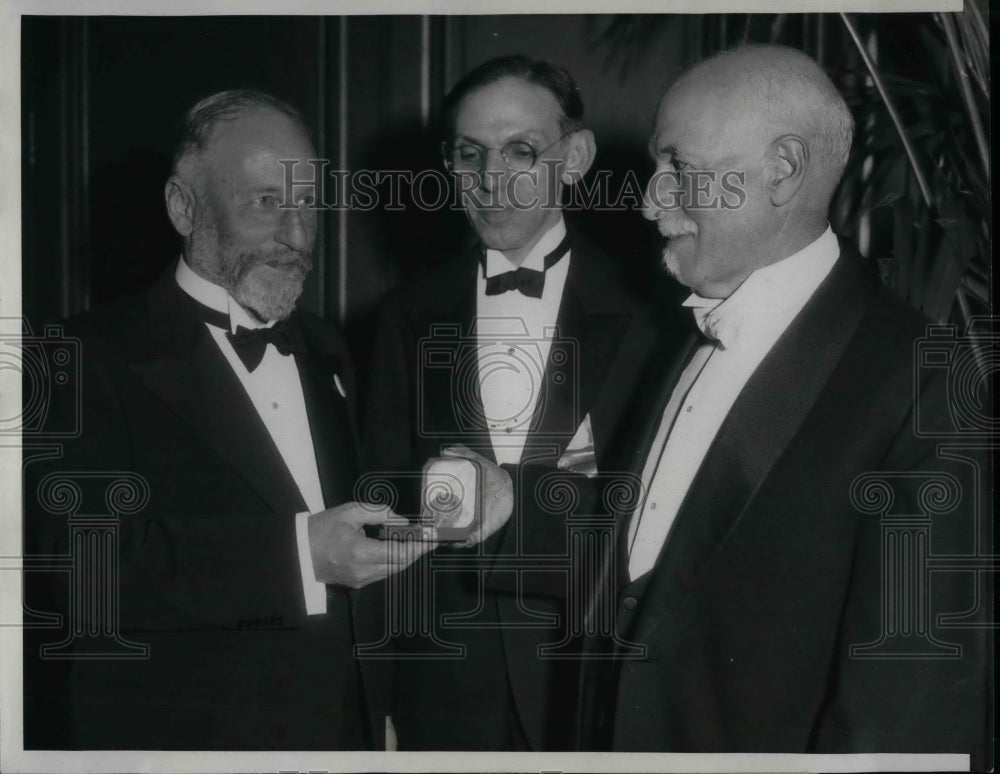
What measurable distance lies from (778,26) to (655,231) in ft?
1.89

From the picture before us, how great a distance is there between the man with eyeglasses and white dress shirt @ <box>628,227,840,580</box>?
135 mm

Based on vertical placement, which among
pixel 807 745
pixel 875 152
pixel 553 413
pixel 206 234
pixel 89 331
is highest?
pixel 875 152

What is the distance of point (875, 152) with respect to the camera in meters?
2.68

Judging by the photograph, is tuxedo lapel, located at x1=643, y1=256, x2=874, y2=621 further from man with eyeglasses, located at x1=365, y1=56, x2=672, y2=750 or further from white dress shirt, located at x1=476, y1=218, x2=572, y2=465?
white dress shirt, located at x1=476, y1=218, x2=572, y2=465

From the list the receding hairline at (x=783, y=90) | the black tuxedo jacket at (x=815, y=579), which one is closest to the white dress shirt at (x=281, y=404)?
the black tuxedo jacket at (x=815, y=579)

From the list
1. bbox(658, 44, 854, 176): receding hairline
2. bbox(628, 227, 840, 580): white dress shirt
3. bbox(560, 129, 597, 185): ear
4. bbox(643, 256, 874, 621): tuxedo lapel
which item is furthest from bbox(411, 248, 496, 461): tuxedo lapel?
bbox(658, 44, 854, 176): receding hairline

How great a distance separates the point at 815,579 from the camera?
2.59m

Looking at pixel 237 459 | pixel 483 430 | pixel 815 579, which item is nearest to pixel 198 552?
pixel 237 459

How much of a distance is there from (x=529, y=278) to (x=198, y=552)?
103cm

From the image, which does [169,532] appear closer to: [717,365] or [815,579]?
[717,365]

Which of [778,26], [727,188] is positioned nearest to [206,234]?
[727,188]

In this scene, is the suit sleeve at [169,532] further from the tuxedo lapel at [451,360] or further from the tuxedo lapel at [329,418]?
the tuxedo lapel at [451,360]

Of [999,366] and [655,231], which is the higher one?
[655,231]

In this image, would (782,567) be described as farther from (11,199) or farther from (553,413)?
(11,199)
